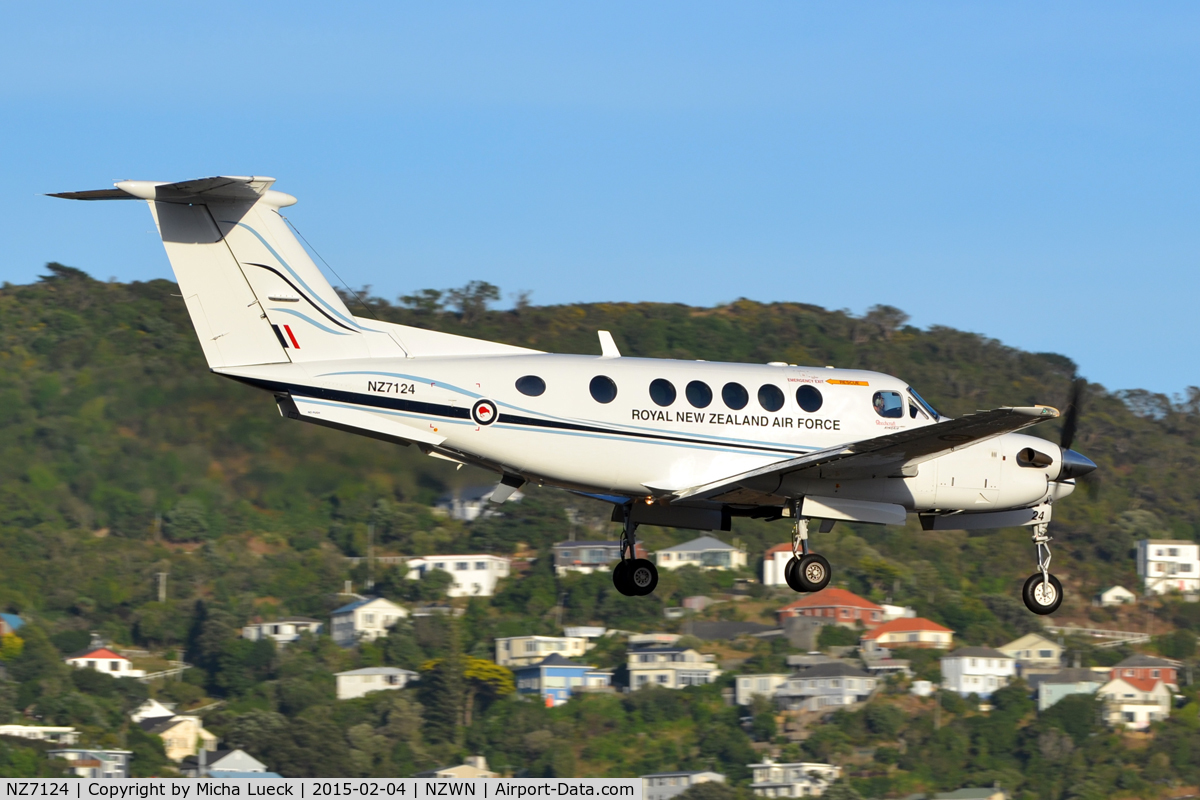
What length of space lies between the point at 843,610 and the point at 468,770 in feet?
135

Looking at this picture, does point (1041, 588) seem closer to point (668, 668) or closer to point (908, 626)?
point (668, 668)

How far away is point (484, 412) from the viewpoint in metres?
25.1

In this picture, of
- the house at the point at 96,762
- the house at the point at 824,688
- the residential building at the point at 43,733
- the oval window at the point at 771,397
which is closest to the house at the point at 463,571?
the house at the point at 824,688

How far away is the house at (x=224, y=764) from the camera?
98000mm

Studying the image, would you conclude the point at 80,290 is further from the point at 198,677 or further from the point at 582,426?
the point at 582,426

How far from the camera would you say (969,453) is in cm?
2866

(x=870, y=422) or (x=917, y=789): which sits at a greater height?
(x=870, y=422)

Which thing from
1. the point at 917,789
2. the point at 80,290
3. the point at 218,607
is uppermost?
the point at 80,290

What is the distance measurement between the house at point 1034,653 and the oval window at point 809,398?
10307 cm

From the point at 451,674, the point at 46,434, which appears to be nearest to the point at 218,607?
the point at 451,674

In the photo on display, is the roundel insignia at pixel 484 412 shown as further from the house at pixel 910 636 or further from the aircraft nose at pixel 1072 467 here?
the house at pixel 910 636

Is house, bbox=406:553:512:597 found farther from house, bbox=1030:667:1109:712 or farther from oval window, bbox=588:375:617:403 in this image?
oval window, bbox=588:375:617:403

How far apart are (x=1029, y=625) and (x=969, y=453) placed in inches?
4384

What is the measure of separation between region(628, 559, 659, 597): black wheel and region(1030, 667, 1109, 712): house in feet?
312
